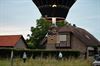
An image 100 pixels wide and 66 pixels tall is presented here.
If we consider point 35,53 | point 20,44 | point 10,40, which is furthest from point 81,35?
point 35,53

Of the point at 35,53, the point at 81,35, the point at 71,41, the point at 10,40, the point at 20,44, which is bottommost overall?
the point at 35,53

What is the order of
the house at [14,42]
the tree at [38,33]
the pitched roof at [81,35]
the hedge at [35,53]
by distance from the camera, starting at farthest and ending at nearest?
1. the tree at [38,33]
2. the house at [14,42]
3. the pitched roof at [81,35]
4. the hedge at [35,53]

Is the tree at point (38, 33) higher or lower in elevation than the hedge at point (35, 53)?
higher

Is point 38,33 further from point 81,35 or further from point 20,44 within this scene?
point 81,35

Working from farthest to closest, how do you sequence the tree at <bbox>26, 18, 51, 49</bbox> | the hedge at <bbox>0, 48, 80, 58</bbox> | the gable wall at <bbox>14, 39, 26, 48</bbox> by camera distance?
1. the tree at <bbox>26, 18, 51, 49</bbox>
2. the gable wall at <bbox>14, 39, 26, 48</bbox>
3. the hedge at <bbox>0, 48, 80, 58</bbox>

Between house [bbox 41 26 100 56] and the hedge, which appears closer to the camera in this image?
the hedge

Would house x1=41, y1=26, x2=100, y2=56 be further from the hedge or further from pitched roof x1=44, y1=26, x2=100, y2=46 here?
the hedge

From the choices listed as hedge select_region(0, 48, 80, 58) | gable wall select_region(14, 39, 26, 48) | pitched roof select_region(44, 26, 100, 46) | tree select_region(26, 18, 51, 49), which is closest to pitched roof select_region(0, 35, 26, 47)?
gable wall select_region(14, 39, 26, 48)

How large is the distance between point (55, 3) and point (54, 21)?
491mm

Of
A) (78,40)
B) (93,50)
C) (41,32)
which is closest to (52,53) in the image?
(78,40)

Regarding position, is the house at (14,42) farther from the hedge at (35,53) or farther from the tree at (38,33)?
the hedge at (35,53)

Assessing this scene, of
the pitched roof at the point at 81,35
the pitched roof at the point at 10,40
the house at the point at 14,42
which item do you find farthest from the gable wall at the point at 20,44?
the pitched roof at the point at 81,35

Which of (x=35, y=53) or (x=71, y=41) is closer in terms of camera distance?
(x=35, y=53)

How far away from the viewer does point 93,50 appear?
59.2m
